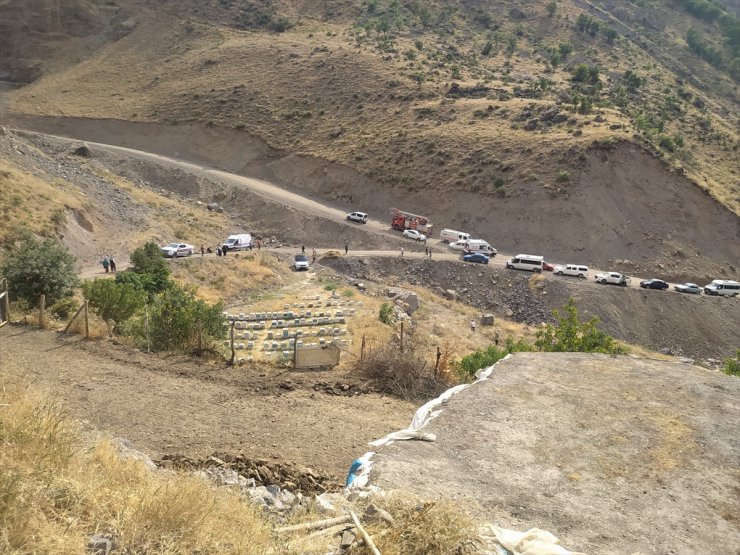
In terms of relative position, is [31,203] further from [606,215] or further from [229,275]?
[606,215]

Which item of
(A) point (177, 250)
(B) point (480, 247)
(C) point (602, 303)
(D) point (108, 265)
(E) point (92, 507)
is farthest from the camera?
(B) point (480, 247)

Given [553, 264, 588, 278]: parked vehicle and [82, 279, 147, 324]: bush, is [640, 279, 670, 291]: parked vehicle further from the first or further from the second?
[82, 279, 147, 324]: bush

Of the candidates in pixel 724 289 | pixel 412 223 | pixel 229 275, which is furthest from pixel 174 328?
pixel 724 289

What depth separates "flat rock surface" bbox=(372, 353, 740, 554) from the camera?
7.43 metres

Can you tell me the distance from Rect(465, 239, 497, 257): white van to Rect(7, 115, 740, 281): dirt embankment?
6.50ft

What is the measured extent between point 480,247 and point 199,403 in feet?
103

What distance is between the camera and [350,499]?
7422 mm

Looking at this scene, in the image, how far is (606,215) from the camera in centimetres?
4441

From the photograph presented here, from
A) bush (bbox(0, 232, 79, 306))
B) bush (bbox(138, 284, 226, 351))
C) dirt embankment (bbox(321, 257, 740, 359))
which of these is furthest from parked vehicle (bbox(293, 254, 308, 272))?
bush (bbox(138, 284, 226, 351))

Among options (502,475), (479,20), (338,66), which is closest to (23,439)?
(502,475)

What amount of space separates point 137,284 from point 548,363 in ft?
62.5

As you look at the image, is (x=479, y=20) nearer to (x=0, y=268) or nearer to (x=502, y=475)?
(x=0, y=268)

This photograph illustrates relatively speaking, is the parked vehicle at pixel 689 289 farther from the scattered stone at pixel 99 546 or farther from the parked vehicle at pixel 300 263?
the scattered stone at pixel 99 546

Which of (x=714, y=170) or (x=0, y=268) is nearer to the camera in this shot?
(x=0, y=268)
